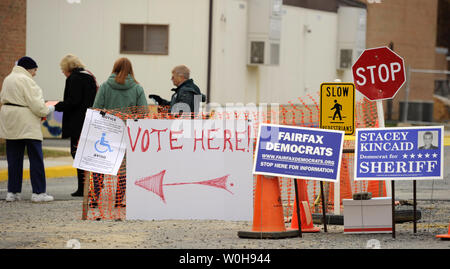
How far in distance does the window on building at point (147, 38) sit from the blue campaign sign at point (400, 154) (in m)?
15.8

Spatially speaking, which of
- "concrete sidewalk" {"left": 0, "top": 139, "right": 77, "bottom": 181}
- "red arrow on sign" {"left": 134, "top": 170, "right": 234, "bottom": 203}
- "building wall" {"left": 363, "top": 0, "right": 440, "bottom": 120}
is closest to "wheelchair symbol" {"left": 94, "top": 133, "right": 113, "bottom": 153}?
"red arrow on sign" {"left": 134, "top": 170, "right": 234, "bottom": 203}

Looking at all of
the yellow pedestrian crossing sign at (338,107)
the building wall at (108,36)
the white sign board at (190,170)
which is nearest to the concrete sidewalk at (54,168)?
the white sign board at (190,170)

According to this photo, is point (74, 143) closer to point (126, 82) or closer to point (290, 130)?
point (126, 82)

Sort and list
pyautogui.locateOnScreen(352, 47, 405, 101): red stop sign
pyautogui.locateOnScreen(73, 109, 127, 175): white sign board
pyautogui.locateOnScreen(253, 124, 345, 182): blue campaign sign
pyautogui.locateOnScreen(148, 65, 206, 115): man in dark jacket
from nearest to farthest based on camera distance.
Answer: pyautogui.locateOnScreen(253, 124, 345, 182): blue campaign sign < pyautogui.locateOnScreen(352, 47, 405, 101): red stop sign < pyautogui.locateOnScreen(73, 109, 127, 175): white sign board < pyautogui.locateOnScreen(148, 65, 206, 115): man in dark jacket

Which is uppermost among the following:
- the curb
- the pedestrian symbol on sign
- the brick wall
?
the brick wall

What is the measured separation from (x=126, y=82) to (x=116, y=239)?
3.37 metres

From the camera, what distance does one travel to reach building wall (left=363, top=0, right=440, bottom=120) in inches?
1421

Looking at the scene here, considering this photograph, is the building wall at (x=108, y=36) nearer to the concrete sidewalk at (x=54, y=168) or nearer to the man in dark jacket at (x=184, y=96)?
the concrete sidewalk at (x=54, y=168)

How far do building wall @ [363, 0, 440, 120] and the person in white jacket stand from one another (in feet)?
82.6

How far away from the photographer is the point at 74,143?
1242 centimetres

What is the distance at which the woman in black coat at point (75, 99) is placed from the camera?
12297mm

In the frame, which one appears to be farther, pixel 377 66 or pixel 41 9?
pixel 41 9

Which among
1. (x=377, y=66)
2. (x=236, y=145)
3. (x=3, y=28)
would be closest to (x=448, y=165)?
(x=377, y=66)

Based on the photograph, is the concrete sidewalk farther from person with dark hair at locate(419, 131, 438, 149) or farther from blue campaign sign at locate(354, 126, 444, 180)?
person with dark hair at locate(419, 131, 438, 149)
